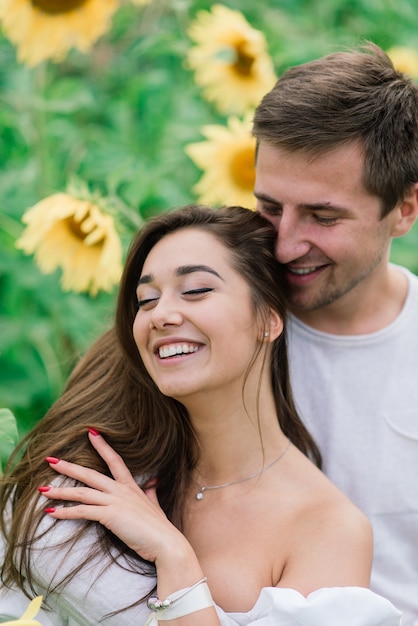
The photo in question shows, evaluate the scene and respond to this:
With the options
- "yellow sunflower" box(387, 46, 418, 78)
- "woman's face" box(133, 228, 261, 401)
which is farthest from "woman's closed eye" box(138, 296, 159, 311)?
"yellow sunflower" box(387, 46, 418, 78)

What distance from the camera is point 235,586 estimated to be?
2490mm

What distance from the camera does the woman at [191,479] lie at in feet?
7.89

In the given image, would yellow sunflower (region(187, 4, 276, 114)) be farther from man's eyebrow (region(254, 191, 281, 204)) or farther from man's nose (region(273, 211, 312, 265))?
man's nose (region(273, 211, 312, 265))

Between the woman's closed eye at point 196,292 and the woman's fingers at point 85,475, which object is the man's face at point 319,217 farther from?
the woman's fingers at point 85,475

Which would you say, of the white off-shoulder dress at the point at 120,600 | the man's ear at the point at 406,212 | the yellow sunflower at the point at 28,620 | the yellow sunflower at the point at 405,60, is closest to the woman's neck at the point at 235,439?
the white off-shoulder dress at the point at 120,600

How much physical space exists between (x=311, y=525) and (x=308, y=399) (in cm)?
56

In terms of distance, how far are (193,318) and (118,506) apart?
0.46m

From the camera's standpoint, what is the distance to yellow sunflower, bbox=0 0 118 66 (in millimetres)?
3098

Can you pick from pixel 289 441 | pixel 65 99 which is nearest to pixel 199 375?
pixel 289 441

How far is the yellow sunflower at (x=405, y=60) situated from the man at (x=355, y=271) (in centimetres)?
95

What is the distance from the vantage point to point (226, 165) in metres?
3.37

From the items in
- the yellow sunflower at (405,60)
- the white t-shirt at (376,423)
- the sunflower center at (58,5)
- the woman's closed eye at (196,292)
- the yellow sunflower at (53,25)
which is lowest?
the white t-shirt at (376,423)


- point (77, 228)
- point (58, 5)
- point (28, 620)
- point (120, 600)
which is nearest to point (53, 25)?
point (58, 5)

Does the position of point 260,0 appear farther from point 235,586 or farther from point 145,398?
point 235,586
